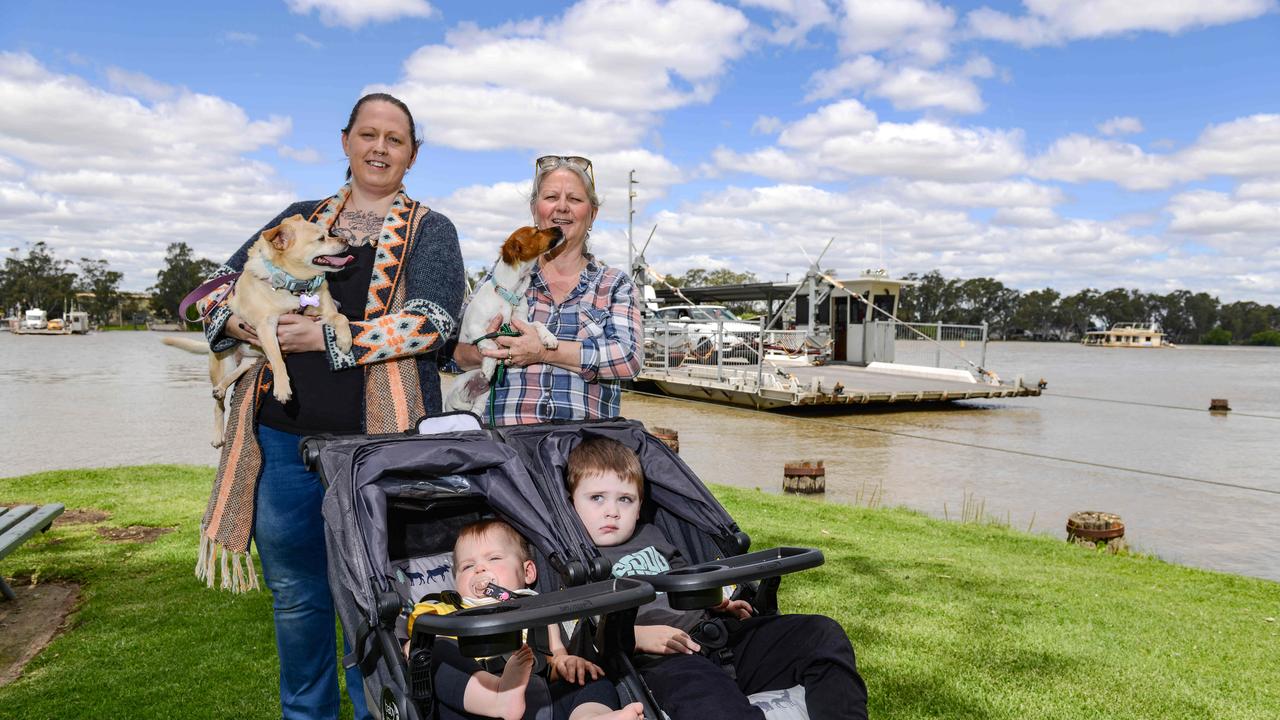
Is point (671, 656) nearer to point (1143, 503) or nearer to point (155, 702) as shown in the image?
point (155, 702)

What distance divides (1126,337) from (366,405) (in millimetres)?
104503

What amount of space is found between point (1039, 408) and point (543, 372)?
2430 centimetres

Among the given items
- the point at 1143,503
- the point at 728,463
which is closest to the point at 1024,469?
the point at 1143,503

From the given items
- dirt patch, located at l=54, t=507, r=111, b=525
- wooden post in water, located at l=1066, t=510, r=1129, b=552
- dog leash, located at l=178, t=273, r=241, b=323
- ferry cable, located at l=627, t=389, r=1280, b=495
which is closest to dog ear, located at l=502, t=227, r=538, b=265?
dog leash, located at l=178, t=273, r=241, b=323

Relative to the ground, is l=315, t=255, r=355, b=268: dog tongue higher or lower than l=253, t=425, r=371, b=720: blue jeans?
higher

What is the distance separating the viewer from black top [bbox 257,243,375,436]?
106 inches

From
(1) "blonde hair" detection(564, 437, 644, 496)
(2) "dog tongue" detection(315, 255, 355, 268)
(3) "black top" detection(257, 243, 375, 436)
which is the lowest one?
(1) "blonde hair" detection(564, 437, 644, 496)

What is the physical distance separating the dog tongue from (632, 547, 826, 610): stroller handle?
1321 mm

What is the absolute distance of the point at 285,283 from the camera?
8.57ft

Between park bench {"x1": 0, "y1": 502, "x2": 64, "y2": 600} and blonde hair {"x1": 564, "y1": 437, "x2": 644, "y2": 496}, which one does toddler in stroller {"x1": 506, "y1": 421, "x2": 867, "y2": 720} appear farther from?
park bench {"x1": 0, "y1": 502, "x2": 64, "y2": 600}

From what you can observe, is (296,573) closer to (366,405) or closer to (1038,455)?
(366,405)

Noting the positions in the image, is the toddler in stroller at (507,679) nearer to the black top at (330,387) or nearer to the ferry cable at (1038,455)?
the black top at (330,387)

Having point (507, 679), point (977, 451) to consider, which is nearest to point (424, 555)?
point (507, 679)

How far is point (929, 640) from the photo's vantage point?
4.39 m
